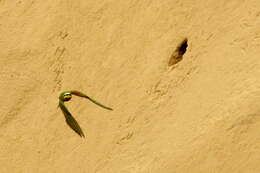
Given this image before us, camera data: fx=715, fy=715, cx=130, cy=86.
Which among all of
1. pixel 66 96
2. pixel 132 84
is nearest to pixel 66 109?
pixel 66 96

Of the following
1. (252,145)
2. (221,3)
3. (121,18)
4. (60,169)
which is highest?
(121,18)

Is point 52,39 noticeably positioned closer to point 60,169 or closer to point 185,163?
point 60,169

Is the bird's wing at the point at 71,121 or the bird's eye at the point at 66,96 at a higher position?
the bird's eye at the point at 66,96

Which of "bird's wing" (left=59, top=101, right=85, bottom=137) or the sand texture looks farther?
"bird's wing" (left=59, top=101, right=85, bottom=137)

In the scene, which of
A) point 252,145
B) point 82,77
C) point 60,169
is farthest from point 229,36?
point 60,169

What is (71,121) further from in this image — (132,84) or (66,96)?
(132,84)

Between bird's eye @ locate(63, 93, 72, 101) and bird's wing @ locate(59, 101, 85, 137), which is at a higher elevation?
bird's eye @ locate(63, 93, 72, 101)
